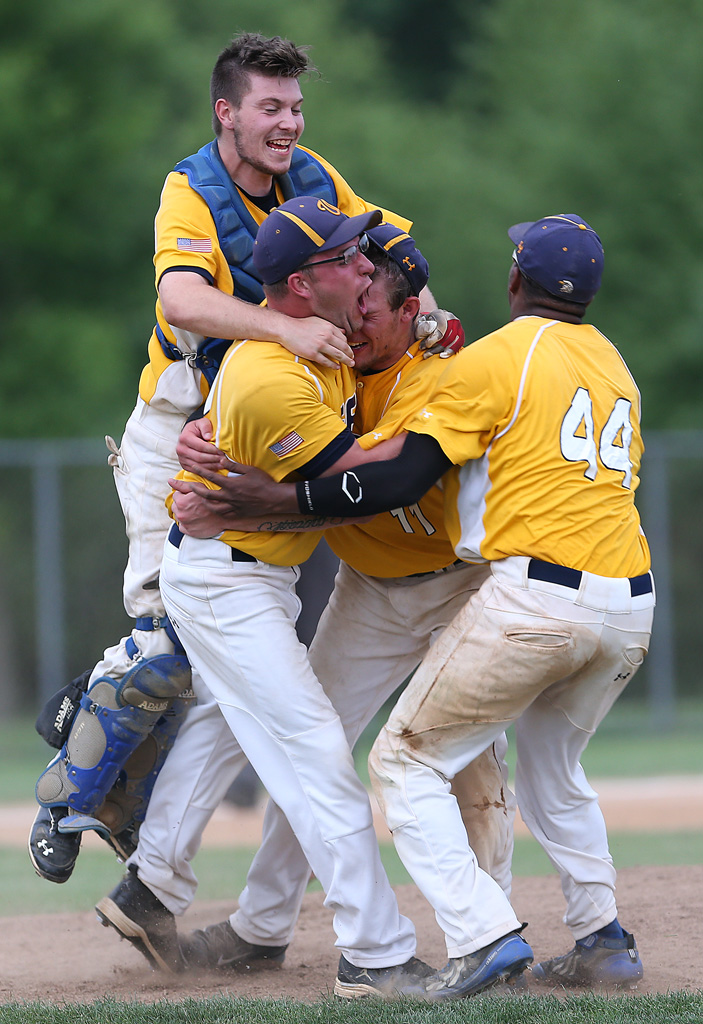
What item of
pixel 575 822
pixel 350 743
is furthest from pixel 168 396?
pixel 575 822

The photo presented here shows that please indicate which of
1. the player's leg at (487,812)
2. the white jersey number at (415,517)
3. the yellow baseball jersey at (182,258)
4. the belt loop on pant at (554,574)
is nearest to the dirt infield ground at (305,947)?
the player's leg at (487,812)

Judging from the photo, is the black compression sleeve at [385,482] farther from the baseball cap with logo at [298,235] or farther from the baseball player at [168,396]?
the baseball player at [168,396]

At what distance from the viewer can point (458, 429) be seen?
388 cm

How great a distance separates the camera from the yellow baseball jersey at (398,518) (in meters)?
4.18

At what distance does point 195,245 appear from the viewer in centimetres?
442

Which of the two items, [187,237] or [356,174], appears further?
[356,174]

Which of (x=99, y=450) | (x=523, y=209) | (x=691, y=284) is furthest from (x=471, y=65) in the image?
(x=99, y=450)

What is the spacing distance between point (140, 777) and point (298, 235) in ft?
7.35

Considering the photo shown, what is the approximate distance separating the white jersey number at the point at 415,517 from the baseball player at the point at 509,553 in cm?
26

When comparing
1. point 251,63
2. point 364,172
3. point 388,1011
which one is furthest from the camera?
point 364,172

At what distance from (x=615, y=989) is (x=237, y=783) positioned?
4924 mm

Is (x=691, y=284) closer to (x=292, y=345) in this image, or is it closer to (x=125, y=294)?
(x=125, y=294)

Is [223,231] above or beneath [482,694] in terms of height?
above

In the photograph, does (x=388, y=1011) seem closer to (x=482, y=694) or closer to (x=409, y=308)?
(x=482, y=694)
